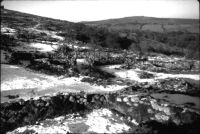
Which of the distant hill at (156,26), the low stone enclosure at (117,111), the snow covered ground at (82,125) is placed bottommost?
the snow covered ground at (82,125)

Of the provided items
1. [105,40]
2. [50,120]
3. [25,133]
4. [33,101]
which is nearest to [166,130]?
[50,120]

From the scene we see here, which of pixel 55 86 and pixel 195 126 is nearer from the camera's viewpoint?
pixel 195 126

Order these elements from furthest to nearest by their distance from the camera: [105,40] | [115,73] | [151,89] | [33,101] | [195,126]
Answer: [105,40], [115,73], [151,89], [33,101], [195,126]

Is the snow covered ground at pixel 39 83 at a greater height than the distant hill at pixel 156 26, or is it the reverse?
the distant hill at pixel 156 26

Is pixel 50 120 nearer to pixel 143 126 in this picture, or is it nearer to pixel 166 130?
pixel 143 126

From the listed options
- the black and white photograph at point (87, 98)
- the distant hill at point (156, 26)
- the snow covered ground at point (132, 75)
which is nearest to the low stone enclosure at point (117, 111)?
the black and white photograph at point (87, 98)

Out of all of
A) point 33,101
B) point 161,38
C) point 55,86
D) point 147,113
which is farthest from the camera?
point 161,38

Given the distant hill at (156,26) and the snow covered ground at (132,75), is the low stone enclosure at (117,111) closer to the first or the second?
the snow covered ground at (132,75)
